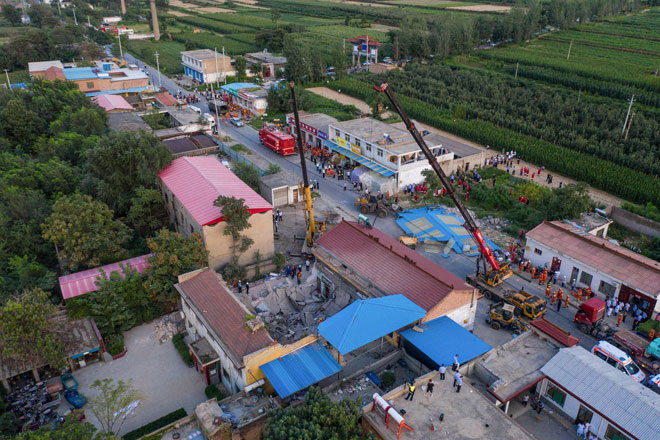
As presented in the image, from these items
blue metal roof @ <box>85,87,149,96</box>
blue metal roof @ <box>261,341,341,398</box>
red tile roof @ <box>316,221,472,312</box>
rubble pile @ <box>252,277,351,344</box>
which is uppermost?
blue metal roof @ <box>85,87,149,96</box>

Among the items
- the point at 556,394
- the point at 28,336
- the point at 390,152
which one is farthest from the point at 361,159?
the point at 28,336

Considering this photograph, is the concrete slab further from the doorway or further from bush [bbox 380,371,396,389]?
the doorway

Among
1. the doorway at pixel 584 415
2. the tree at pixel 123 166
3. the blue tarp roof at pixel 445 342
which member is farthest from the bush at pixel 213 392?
the tree at pixel 123 166

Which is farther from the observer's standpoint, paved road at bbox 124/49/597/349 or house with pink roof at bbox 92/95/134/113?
house with pink roof at bbox 92/95/134/113

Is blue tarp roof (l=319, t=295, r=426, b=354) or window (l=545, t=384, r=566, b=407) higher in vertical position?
blue tarp roof (l=319, t=295, r=426, b=354)

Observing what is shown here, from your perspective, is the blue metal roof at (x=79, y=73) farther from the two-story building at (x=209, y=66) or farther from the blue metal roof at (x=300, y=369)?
the blue metal roof at (x=300, y=369)

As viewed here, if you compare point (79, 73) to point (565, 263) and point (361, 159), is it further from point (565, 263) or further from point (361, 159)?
point (565, 263)

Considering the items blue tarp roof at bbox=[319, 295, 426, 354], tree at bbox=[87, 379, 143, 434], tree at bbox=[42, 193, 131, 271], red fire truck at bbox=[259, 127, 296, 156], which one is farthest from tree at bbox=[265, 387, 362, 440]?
red fire truck at bbox=[259, 127, 296, 156]

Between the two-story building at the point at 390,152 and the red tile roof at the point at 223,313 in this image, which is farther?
the two-story building at the point at 390,152
